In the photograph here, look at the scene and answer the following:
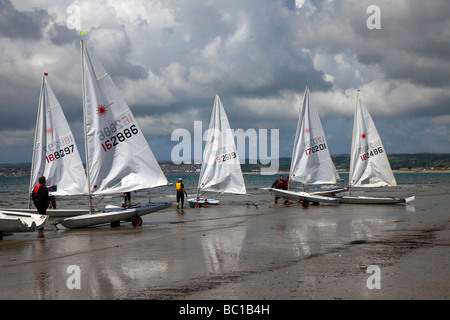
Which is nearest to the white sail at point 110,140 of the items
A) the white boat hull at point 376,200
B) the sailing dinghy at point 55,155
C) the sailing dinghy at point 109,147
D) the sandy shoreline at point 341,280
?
the sailing dinghy at point 109,147

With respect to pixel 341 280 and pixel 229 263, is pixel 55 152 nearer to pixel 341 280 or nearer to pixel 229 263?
pixel 229 263

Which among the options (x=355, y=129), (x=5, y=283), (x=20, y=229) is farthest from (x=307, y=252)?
(x=355, y=129)

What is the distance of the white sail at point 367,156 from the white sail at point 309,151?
1831mm

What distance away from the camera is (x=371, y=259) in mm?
8594

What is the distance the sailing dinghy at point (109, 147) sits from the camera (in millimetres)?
14164

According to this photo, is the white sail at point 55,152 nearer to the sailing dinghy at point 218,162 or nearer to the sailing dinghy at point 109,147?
the sailing dinghy at point 109,147

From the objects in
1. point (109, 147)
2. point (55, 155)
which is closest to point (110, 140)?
point (109, 147)

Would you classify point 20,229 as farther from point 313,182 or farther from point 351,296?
point 313,182

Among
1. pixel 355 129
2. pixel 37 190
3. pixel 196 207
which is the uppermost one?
pixel 355 129

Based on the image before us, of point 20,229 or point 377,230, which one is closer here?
point 20,229

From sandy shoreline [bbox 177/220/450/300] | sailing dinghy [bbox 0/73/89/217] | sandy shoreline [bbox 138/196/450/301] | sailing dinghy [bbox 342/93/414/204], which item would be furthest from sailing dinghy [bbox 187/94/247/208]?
sandy shoreline [bbox 177/220/450/300]

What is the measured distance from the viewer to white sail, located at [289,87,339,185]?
25.7 meters

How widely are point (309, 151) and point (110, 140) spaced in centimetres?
1415
